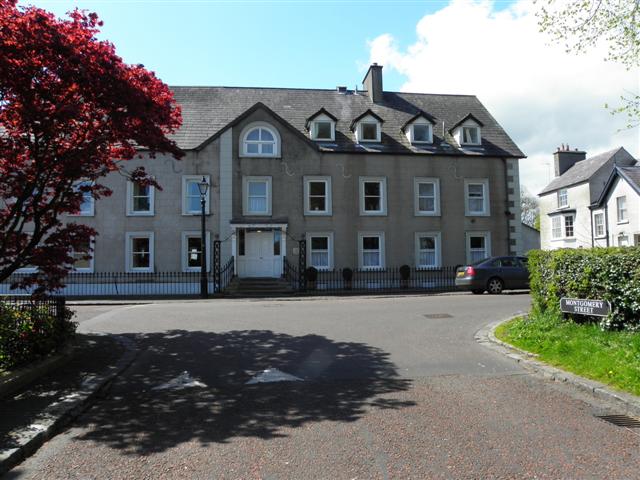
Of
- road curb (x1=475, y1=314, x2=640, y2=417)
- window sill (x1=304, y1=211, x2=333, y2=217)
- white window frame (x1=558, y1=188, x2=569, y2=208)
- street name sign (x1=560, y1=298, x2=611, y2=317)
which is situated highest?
white window frame (x1=558, y1=188, x2=569, y2=208)

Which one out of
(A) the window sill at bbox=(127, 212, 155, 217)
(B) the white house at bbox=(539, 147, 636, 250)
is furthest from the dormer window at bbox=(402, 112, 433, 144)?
(B) the white house at bbox=(539, 147, 636, 250)

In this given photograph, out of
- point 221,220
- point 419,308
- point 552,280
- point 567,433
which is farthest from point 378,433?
point 221,220

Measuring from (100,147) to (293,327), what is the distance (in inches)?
215

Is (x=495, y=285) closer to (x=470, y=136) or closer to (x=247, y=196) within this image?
(x=470, y=136)

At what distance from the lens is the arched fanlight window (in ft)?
→ 79.8

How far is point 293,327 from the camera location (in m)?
10.8

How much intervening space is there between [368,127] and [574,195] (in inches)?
843

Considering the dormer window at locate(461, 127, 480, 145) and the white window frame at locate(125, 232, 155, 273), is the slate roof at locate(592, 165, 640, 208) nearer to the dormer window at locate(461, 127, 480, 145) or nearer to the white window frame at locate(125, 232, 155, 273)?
the dormer window at locate(461, 127, 480, 145)

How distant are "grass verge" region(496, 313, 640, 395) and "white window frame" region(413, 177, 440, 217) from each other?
53.2 feet

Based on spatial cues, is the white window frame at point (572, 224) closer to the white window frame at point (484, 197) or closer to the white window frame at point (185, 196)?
the white window frame at point (484, 197)

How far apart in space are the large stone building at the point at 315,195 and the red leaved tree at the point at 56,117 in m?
15.1

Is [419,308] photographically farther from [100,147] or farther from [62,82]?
[62,82]

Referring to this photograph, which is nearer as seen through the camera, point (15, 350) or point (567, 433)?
point (567, 433)

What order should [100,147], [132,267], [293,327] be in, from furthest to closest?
[132,267], [293,327], [100,147]
